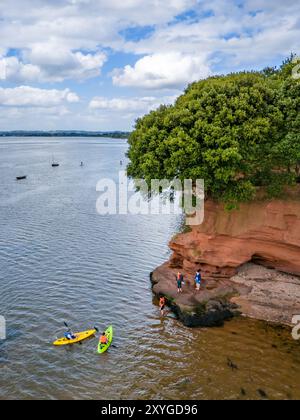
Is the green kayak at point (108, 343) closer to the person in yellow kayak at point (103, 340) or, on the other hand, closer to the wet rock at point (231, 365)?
the person in yellow kayak at point (103, 340)

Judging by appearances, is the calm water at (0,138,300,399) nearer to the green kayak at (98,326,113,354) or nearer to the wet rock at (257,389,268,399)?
the wet rock at (257,389,268,399)

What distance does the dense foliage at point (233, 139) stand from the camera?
24.9 meters

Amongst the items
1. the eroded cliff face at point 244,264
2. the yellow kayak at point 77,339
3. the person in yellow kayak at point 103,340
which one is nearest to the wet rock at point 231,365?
the eroded cliff face at point 244,264

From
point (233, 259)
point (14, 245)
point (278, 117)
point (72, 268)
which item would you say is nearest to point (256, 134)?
point (278, 117)

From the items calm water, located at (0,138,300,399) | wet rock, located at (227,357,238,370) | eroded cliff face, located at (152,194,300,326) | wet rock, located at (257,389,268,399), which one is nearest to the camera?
wet rock, located at (257,389,268,399)

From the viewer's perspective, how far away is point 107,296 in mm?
31234

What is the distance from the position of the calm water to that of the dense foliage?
33.9 ft

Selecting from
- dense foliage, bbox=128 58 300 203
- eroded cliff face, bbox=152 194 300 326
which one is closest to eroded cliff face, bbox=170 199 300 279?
eroded cliff face, bbox=152 194 300 326

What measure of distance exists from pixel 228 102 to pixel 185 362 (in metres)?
17.3

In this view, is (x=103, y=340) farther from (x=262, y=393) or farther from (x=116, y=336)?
(x=262, y=393)

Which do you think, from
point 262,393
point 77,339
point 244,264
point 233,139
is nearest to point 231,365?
point 262,393

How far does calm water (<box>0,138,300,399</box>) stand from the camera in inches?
811

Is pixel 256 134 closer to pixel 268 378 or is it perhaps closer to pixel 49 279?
pixel 268 378

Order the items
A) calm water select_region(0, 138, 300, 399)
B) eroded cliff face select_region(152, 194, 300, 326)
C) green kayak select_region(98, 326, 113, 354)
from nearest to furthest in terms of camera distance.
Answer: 1. calm water select_region(0, 138, 300, 399)
2. green kayak select_region(98, 326, 113, 354)
3. eroded cliff face select_region(152, 194, 300, 326)
